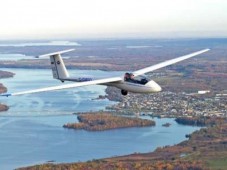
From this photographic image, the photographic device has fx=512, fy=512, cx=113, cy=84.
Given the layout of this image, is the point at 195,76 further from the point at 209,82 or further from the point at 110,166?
the point at 110,166

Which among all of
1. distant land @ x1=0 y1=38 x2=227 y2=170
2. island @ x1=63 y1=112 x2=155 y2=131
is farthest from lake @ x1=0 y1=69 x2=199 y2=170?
distant land @ x1=0 y1=38 x2=227 y2=170

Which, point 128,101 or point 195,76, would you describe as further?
point 195,76

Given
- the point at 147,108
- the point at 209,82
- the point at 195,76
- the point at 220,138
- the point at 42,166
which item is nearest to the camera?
the point at 42,166

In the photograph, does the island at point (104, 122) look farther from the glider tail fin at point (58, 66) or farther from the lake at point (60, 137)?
the glider tail fin at point (58, 66)

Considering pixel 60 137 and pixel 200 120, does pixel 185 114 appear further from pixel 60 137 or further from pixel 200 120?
pixel 60 137

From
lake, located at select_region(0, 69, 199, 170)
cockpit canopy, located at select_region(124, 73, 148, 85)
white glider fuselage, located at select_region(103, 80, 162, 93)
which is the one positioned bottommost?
lake, located at select_region(0, 69, 199, 170)

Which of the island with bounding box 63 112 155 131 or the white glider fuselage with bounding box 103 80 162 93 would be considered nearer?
the white glider fuselage with bounding box 103 80 162 93

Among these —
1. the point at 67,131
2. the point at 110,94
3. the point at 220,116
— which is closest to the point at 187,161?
the point at 67,131

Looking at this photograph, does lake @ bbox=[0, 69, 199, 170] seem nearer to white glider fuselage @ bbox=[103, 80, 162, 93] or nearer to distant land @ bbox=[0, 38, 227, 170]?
distant land @ bbox=[0, 38, 227, 170]

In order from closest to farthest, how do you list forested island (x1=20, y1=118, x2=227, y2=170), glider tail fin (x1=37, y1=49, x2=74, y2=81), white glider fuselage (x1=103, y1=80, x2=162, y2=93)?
white glider fuselage (x1=103, y1=80, x2=162, y2=93) → glider tail fin (x1=37, y1=49, x2=74, y2=81) → forested island (x1=20, y1=118, x2=227, y2=170)
